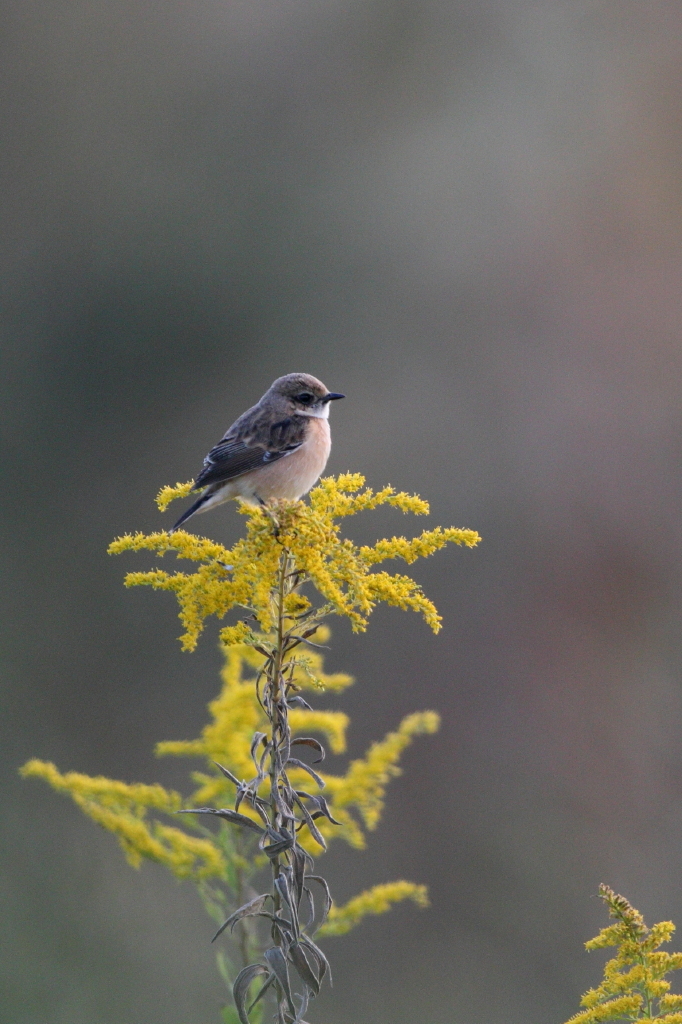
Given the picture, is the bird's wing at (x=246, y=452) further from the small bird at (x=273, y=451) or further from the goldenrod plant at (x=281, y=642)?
the goldenrod plant at (x=281, y=642)

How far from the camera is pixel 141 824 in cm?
373

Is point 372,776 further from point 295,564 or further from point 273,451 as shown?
point 295,564

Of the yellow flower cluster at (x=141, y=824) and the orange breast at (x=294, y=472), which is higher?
the orange breast at (x=294, y=472)

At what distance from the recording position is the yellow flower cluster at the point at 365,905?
3.50 m

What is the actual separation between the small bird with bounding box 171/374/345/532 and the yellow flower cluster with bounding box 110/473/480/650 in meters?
1.76

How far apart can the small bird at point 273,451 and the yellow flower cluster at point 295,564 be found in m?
1.76

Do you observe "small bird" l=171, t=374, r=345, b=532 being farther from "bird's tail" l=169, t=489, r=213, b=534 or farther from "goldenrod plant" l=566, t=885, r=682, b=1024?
"goldenrod plant" l=566, t=885, r=682, b=1024

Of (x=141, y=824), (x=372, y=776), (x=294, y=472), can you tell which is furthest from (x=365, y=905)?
(x=294, y=472)

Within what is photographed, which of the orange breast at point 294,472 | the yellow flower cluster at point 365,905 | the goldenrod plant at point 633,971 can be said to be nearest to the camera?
the goldenrod plant at point 633,971

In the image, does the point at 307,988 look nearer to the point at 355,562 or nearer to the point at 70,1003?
the point at 355,562

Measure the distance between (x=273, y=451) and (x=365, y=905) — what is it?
2158 millimetres

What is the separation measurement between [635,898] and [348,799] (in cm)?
478

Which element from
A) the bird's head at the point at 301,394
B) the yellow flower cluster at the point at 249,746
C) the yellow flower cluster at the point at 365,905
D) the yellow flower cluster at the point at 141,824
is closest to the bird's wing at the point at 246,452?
the bird's head at the point at 301,394

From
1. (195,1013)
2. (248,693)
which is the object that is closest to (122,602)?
(195,1013)
